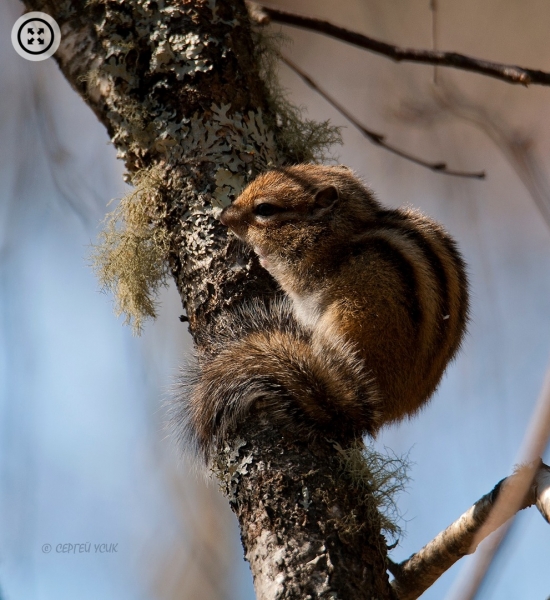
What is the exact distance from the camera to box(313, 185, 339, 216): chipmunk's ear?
3.17m

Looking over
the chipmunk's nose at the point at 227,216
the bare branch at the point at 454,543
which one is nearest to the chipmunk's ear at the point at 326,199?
the chipmunk's nose at the point at 227,216

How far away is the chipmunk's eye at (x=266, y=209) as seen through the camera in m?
3.02

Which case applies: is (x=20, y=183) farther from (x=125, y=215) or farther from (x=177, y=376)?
(x=177, y=376)

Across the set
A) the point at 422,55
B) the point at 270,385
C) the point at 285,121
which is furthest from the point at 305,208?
the point at 270,385

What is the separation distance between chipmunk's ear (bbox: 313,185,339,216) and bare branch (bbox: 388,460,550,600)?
4.97 feet

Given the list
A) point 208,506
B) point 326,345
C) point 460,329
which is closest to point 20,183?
point 326,345

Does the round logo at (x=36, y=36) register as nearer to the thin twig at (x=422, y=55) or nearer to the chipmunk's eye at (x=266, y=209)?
the thin twig at (x=422, y=55)

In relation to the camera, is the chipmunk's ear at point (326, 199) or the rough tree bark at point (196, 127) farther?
the chipmunk's ear at point (326, 199)

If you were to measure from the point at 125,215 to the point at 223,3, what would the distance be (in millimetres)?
982

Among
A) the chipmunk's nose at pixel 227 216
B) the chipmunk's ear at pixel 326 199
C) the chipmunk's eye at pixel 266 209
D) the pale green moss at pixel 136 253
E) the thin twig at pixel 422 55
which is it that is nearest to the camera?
the thin twig at pixel 422 55

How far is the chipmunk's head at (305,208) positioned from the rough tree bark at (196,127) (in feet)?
0.40

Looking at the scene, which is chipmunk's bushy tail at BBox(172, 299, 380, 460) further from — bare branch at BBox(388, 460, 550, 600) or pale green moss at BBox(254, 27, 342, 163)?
pale green moss at BBox(254, 27, 342, 163)

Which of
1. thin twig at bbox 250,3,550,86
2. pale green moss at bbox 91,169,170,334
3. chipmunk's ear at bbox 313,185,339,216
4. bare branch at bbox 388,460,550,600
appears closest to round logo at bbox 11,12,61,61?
pale green moss at bbox 91,169,170,334

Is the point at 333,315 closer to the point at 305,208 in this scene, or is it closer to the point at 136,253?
the point at 305,208
